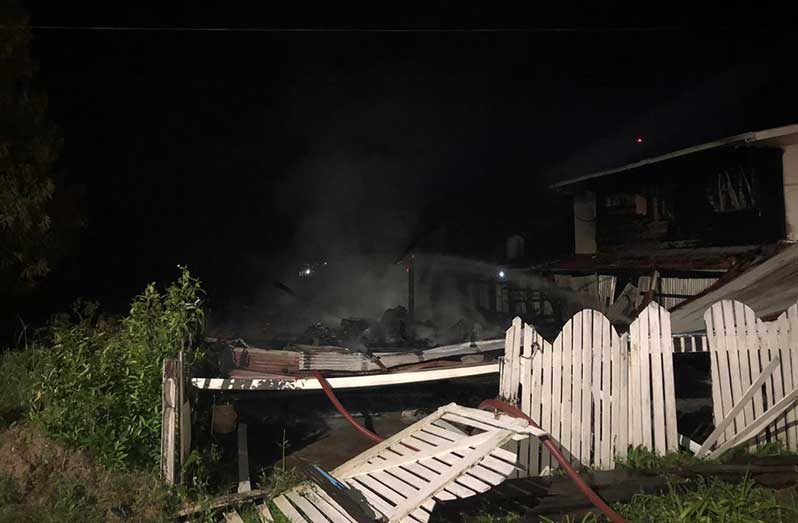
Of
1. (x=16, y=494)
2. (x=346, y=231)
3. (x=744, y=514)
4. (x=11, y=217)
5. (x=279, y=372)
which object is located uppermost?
(x=346, y=231)

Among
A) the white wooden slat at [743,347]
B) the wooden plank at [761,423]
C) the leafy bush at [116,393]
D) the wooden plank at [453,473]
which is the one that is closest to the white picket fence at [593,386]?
the wooden plank at [761,423]

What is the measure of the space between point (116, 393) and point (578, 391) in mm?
4079

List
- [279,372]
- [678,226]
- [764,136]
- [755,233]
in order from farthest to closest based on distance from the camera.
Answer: [678,226] → [755,233] → [764,136] → [279,372]

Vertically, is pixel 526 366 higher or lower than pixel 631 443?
higher

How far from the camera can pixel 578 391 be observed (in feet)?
15.9

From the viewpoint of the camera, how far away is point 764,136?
927 cm

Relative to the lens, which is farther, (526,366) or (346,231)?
(346,231)

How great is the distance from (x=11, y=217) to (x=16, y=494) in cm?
319

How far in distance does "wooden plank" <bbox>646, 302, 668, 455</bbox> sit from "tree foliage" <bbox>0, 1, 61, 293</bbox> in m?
6.77

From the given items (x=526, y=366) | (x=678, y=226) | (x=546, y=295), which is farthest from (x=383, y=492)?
(x=546, y=295)

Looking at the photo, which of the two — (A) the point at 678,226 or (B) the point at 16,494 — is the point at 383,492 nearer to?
(B) the point at 16,494

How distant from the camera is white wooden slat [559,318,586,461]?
482 centimetres

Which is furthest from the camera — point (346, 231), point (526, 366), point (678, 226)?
point (346, 231)

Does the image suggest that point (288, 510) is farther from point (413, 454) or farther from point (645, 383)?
point (645, 383)
